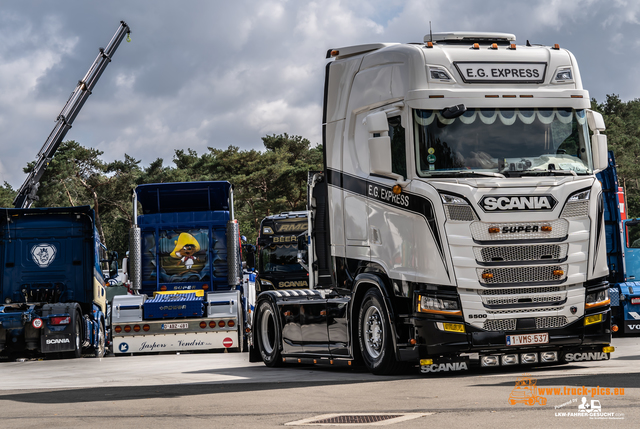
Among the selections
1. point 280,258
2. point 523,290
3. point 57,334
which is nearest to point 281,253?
point 280,258

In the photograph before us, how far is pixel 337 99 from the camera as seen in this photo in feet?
38.2

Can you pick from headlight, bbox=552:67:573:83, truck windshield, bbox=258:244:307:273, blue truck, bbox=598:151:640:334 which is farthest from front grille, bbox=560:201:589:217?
truck windshield, bbox=258:244:307:273

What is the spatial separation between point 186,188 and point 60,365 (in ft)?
17.5

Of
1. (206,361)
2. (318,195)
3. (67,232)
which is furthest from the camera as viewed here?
(67,232)

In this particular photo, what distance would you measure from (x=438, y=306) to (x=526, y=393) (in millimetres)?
1988

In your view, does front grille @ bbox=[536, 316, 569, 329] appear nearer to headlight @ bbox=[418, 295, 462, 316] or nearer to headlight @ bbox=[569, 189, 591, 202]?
headlight @ bbox=[418, 295, 462, 316]

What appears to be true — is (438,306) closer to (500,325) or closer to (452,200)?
(500,325)

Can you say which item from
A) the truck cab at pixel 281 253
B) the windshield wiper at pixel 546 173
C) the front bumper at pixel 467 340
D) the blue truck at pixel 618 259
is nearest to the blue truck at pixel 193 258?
the truck cab at pixel 281 253

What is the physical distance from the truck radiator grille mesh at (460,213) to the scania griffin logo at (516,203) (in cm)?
15

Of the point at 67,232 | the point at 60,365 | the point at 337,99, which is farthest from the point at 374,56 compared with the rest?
the point at 67,232

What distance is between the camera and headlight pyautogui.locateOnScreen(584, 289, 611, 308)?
33.2 feet

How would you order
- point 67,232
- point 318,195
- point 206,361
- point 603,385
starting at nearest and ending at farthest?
point 603,385
point 318,195
point 206,361
point 67,232

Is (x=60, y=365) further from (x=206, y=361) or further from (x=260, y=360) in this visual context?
(x=260, y=360)

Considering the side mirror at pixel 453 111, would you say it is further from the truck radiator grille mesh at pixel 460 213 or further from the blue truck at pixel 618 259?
the blue truck at pixel 618 259
